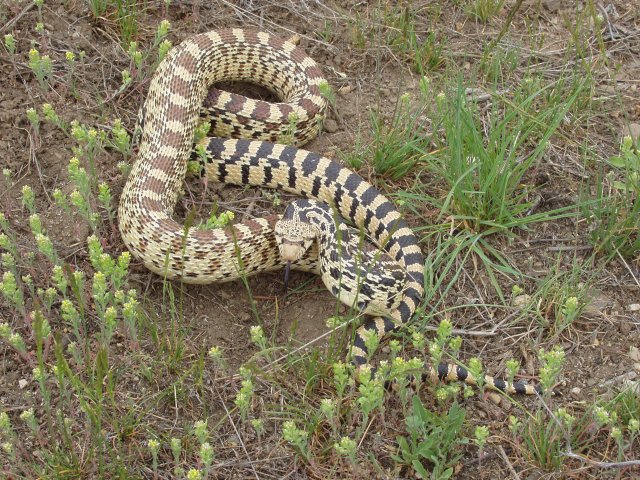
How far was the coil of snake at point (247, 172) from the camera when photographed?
5.89 m

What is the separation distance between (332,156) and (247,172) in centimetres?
79

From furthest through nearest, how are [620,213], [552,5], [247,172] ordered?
1. [552,5]
2. [247,172]
3. [620,213]

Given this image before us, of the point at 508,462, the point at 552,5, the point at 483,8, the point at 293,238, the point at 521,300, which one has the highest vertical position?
the point at 552,5

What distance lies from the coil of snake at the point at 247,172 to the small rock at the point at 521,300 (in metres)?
0.74

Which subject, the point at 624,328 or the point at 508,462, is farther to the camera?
the point at 624,328

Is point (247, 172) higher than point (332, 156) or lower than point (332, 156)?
lower

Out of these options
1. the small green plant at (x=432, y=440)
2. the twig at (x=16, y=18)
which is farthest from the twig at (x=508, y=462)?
the twig at (x=16, y=18)

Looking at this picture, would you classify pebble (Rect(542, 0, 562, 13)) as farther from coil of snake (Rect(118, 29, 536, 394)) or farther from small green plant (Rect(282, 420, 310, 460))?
small green plant (Rect(282, 420, 310, 460))

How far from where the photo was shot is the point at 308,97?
7.19 meters

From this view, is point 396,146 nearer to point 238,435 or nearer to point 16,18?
point 238,435

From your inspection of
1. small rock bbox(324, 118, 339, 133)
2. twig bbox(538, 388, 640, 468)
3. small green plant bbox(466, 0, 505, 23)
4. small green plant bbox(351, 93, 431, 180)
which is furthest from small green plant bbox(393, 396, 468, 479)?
small green plant bbox(466, 0, 505, 23)

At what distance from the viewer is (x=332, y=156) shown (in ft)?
23.3

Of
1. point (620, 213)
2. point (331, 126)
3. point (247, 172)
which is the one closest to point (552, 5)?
point (331, 126)

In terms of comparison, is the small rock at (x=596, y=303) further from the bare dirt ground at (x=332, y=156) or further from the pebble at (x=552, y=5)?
the pebble at (x=552, y=5)
